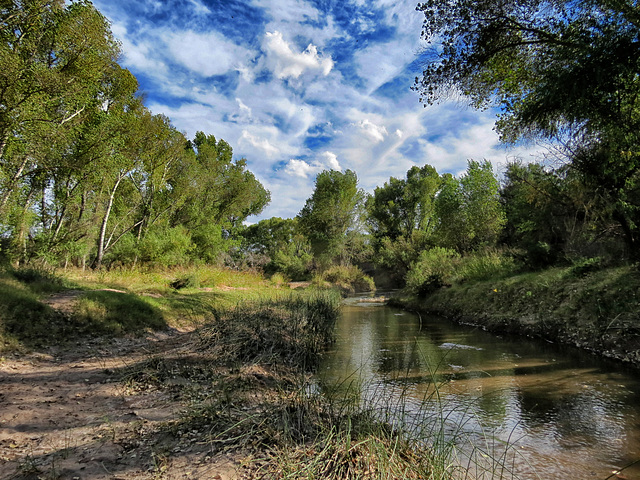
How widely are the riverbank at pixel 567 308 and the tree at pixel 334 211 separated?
68.6 feet

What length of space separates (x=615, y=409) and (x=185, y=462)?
5.75 m

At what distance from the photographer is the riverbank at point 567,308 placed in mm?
7066

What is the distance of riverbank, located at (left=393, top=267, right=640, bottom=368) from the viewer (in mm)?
7066

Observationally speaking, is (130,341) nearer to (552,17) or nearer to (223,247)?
(552,17)

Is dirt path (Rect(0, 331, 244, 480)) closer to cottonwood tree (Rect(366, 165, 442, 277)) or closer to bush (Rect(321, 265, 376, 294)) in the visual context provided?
bush (Rect(321, 265, 376, 294))

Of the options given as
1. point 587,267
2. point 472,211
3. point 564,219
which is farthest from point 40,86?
point 472,211

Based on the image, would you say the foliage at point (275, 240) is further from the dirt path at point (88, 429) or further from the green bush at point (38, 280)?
the dirt path at point (88, 429)

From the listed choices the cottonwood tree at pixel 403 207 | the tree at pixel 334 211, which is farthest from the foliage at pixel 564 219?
the cottonwood tree at pixel 403 207

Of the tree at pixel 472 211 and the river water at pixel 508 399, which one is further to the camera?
the tree at pixel 472 211

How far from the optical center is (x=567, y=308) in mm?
9086

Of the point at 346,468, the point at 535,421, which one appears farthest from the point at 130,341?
the point at 535,421

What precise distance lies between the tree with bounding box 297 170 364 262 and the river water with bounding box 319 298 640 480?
25571 millimetres

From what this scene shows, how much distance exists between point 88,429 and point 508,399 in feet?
19.0

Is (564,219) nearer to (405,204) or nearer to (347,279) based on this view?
(347,279)
